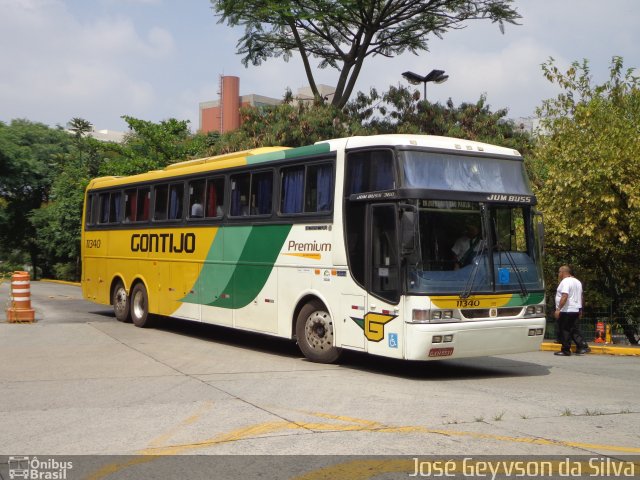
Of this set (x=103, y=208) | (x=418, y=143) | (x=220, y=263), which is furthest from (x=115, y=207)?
(x=418, y=143)

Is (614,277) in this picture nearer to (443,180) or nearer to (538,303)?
(538,303)

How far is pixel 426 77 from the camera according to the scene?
85.9ft

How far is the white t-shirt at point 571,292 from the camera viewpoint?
14781 mm

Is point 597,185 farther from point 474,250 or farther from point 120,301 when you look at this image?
point 120,301

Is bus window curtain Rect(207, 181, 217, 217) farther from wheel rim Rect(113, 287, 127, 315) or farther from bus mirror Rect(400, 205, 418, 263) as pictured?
bus mirror Rect(400, 205, 418, 263)

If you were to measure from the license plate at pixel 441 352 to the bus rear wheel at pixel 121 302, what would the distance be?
10.4 meters

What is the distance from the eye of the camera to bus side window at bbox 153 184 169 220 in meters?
17.4

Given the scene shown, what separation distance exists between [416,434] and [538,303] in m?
5.17

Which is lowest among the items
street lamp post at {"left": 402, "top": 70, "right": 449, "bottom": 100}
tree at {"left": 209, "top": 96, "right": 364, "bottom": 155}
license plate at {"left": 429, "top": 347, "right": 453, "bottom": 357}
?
license plate at {"left": 429, "top": 347, "right": 453, "bottom": 357}

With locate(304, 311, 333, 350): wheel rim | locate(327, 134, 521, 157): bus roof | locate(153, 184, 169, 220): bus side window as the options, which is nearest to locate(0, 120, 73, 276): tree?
locate(153, 184, 169, 220): bus side window

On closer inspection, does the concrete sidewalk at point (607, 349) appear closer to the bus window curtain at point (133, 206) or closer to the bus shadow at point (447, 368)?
the bus shadow at point (447, 368)

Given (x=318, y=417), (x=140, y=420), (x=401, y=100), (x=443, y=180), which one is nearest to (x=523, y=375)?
(x=443, y=180)

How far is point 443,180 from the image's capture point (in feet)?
37.0

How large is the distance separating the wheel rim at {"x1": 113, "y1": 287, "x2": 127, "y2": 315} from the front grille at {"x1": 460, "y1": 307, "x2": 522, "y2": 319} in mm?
10641
